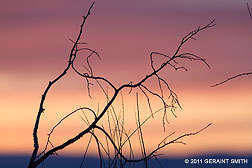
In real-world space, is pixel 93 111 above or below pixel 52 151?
above

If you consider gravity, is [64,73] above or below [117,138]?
above

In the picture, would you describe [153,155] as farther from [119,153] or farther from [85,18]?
[85,18]

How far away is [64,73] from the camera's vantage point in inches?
139

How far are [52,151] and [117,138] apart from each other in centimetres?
58

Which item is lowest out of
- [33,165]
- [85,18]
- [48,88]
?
[33,165]

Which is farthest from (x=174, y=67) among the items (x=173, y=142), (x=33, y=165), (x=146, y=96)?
(x=33, y=165)

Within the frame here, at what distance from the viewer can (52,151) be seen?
12.0ft

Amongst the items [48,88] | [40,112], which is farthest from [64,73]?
[40,112]

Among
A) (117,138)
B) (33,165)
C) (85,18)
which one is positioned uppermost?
(85,18)

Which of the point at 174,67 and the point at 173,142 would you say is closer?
the point at 174,67

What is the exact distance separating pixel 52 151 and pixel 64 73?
0.69 m

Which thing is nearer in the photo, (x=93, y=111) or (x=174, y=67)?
(x=174, y=67)

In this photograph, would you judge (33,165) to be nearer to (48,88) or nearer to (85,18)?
(48,88)

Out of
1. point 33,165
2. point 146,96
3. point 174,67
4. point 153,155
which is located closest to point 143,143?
point 153,155
